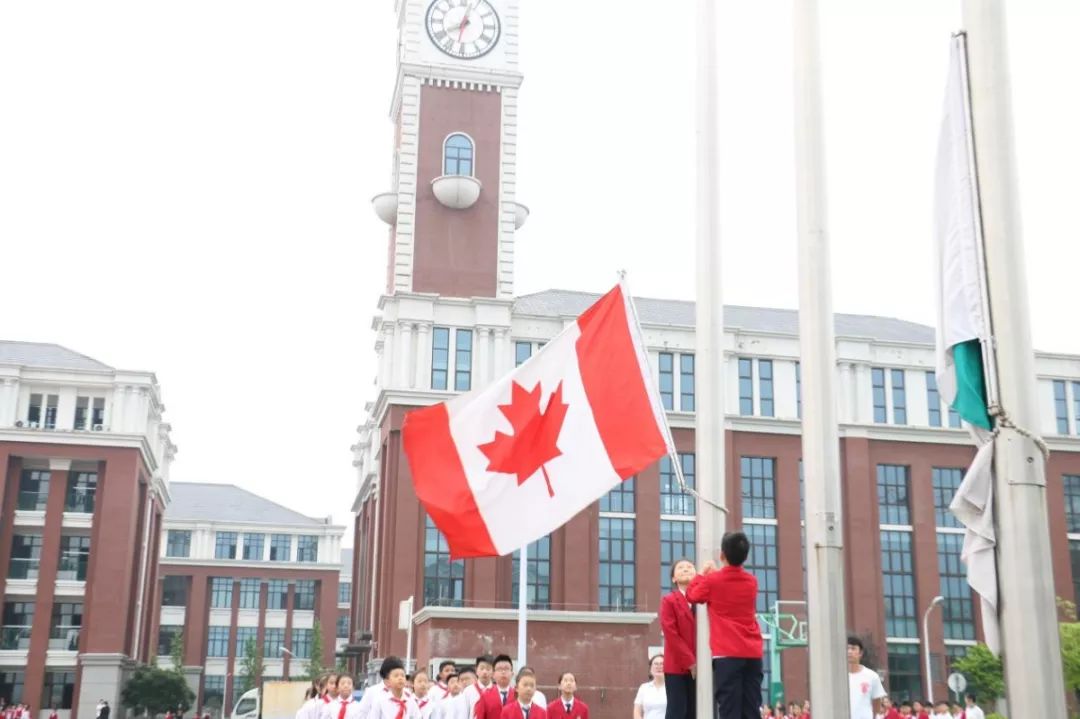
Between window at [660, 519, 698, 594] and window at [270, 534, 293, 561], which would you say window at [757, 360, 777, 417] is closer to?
window at [660, 519, 698, 594]

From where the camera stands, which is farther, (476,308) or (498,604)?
(476,308)

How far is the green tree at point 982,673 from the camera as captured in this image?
1764 inches

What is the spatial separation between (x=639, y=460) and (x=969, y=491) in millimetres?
5032

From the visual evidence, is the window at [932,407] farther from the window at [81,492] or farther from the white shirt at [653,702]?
the white shirt at [653,702]

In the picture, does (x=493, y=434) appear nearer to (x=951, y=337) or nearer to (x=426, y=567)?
(x=951, y=337)

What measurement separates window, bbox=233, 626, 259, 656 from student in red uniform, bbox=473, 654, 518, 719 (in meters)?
81.3

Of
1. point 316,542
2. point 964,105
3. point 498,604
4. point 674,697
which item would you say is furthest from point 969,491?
point 316,542

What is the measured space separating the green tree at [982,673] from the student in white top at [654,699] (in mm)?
36045

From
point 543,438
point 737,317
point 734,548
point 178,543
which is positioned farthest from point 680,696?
point 178,543

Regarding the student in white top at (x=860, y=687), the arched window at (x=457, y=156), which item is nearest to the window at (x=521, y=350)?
the arched window at (x=457, y=156)

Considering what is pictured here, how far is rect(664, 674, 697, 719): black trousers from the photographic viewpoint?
32.1 feet

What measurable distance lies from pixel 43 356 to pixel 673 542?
112 feet

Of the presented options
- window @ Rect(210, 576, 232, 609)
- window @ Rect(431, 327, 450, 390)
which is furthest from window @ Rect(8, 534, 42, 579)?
window @ Rect(210, 576, 232, 609)

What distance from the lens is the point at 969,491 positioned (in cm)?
614
